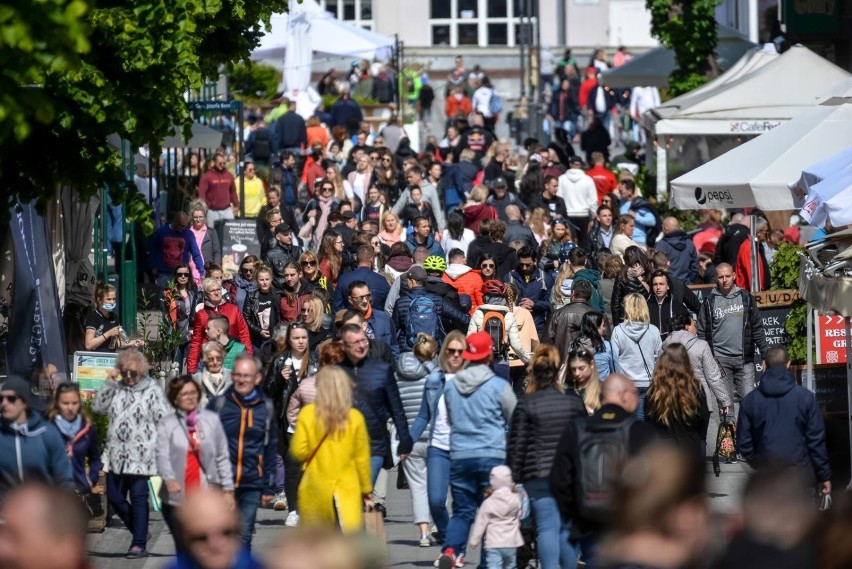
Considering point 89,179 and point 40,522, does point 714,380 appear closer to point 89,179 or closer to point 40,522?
point 89,179

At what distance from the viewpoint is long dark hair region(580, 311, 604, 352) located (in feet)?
48.5

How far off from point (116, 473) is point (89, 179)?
2094mm

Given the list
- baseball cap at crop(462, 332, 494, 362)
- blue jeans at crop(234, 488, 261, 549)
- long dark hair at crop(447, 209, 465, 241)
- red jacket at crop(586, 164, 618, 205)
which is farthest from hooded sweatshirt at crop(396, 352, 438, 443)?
red jacket at crop(586, 164, 618, 205)

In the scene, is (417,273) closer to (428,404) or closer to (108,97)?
(428,404)

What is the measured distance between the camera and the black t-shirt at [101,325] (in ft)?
52.7

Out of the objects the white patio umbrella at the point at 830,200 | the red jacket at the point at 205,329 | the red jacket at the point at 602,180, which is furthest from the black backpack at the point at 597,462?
the red jacket at the point at 602,180

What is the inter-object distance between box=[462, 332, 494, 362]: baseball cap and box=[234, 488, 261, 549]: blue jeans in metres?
1.64

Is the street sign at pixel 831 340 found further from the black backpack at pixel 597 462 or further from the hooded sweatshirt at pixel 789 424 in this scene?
the black backpack at pixel 597 462

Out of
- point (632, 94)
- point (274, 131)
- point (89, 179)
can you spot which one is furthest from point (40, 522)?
point (632, 94)

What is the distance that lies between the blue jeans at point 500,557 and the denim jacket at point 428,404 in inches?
49.0

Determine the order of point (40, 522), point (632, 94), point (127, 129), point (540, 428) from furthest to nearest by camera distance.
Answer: point (632, 94) < point (127, 129) < point (540, 428) < point (40, 522)

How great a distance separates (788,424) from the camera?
40.8 feet

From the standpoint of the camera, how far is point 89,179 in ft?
40.2

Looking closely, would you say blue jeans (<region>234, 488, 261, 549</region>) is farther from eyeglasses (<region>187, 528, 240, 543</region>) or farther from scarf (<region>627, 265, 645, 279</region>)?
scarf (<region>627, 265, 645, 279</region>)
